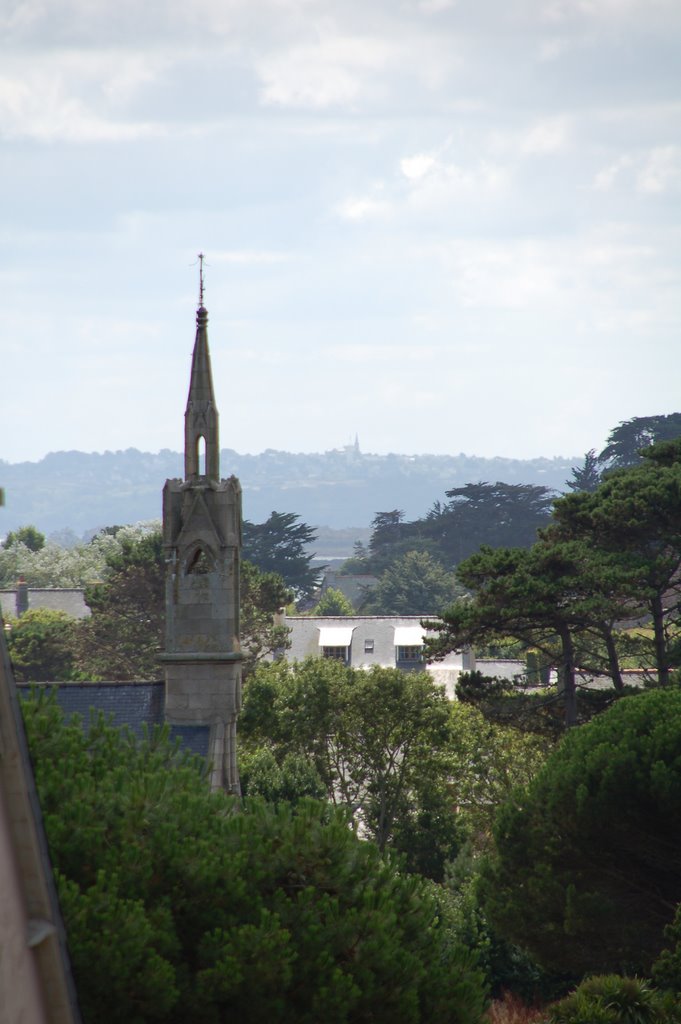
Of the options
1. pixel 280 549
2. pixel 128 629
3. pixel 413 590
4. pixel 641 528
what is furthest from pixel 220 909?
pixel 280 549

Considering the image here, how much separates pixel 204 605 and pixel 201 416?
160 inches

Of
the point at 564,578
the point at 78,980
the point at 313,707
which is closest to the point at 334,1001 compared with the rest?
the point at 78,980

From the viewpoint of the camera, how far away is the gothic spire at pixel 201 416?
31.0 meters

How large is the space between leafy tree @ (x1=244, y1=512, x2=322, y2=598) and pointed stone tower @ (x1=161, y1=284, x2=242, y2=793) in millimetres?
134239

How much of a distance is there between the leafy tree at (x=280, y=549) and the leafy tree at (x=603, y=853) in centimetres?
13187

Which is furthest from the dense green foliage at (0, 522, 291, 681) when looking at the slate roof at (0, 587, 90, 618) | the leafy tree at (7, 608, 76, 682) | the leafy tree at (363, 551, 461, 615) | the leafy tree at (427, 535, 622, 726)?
the leafy tree at (363, 551, 461, 615)

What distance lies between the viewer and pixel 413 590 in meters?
166

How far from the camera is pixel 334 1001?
16.2m

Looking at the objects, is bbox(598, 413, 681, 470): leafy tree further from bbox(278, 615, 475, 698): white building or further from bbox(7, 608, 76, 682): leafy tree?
bbox(7, 608, 76, 682): leafy tree

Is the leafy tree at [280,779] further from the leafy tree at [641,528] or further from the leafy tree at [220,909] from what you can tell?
the leafy tree at [220,909]

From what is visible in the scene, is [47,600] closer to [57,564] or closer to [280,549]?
[57,564]

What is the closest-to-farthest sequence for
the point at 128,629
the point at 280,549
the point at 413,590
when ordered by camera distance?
the point at 128,629
the point at 413,590
the point at 280,549

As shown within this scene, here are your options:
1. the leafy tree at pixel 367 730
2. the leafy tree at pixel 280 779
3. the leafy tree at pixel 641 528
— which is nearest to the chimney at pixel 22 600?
the leafy tree at pixel 367 730

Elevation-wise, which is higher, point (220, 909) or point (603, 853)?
point (220, 909)
